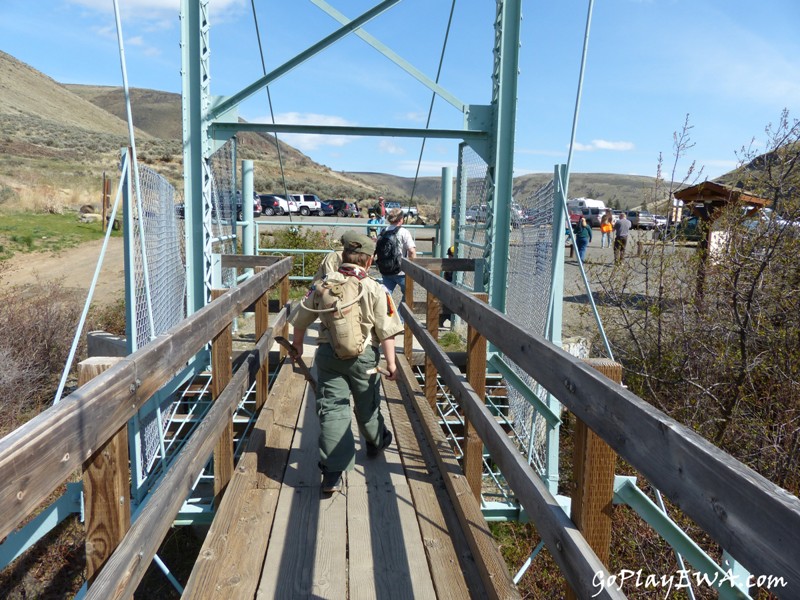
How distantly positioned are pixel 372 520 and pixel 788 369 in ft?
16.5

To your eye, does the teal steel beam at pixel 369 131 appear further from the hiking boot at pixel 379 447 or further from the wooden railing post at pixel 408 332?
the hiking boot at pixel 379 447

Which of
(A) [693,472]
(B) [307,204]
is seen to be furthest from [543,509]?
(B) [307,204]

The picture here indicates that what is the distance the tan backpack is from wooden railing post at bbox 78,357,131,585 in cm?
164

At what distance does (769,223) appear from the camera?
7273 mm

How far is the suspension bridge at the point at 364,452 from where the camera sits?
165 centimetres

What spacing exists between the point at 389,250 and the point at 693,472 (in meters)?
6.85

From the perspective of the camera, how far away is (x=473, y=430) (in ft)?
12.0

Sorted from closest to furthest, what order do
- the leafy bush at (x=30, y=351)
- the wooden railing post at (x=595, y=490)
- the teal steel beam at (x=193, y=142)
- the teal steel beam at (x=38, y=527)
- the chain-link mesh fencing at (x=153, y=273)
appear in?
the wooden railing post at (x=595, y=490) < the teal steel beam at (x=38, y=527) < the chain-link mesh fencing at (x=153, y=273) < the teal steel beam at (x=193, y=142) < the leafy bush at (x=30, y=351)

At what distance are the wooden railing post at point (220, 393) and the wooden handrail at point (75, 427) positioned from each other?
3.16 ft

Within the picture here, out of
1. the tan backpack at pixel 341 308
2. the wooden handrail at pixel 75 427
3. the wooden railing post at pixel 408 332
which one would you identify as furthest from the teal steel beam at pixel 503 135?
the wooden handrail at pixel 75 427

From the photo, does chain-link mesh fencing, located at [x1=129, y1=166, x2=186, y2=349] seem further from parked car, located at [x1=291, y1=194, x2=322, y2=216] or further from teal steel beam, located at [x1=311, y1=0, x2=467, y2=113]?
parked car, located at [x1=291, y1=194, x2=322, y2=216]

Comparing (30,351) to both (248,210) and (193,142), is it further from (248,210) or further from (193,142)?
(193,142)

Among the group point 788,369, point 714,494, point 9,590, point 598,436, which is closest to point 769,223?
point 788,369

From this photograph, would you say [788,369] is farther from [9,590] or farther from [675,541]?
[9,590]
